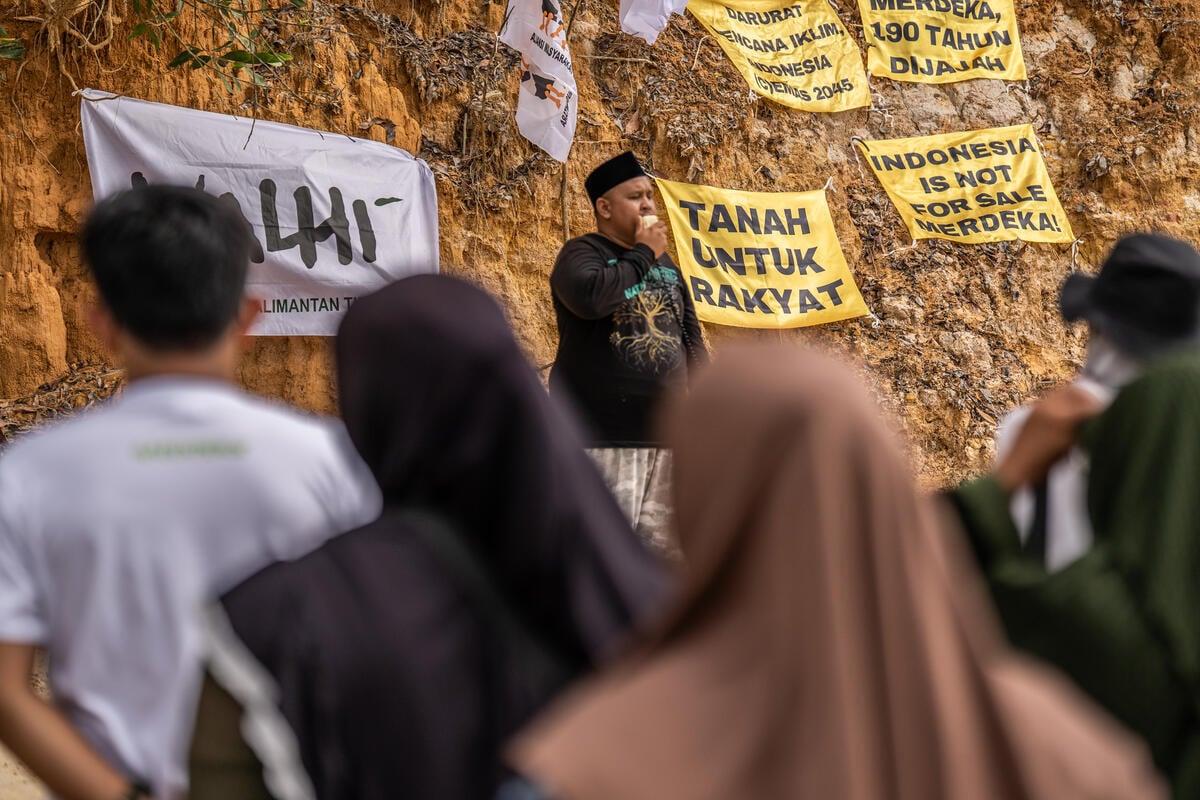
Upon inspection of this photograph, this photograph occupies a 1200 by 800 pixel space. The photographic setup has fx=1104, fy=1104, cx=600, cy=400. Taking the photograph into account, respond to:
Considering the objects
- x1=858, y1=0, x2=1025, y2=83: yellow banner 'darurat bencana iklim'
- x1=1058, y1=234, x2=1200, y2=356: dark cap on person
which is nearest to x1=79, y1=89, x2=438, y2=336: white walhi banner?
x1=858, y1=0, x2=1025, y2=83: yellow banner 'darurat bencana iklim'

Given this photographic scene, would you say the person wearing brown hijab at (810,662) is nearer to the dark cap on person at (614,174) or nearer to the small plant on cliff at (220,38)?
the dark cap on person at (614,174)

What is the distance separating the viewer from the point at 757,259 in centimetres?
668

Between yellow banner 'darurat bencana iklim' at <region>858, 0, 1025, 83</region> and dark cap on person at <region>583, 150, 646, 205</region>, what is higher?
yellow banner 'darurat bencana iklim' at <region>858, 0, 1025, 83</region>

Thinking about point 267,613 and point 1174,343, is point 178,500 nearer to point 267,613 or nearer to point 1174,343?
point 267,613

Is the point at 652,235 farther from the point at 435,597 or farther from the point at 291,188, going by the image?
the point at 435,597

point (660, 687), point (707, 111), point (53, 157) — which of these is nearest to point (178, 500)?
point (660, 687)

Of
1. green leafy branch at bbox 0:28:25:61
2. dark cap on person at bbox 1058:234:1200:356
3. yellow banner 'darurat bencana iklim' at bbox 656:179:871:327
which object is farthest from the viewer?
yellow banner 'darurat bencana iklim' at bbox 656:179:871:327

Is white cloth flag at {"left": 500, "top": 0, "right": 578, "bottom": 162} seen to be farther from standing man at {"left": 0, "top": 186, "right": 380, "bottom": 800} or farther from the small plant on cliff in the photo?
standing man at {"left": 0, "top": 186, "right": 380, "bottom": 800}

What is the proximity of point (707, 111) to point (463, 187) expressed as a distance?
193 centimetres

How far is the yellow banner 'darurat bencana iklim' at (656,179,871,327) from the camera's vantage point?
657 cm

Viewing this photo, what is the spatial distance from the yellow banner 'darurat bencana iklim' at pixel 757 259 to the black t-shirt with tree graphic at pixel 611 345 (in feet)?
7.88

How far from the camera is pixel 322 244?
545 centimetres

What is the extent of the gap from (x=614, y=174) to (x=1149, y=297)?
9.35ft

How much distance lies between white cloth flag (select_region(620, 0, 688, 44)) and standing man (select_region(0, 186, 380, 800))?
468cm
